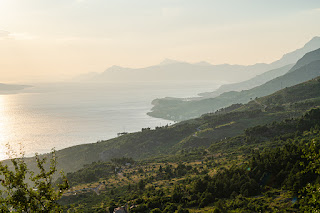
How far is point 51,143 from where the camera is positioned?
184500 mm

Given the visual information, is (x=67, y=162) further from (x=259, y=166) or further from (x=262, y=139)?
(x=259, y=166)

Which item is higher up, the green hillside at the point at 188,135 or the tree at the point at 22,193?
the tree at the point at 22,193

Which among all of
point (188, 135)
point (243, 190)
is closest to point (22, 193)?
point (243, 190)

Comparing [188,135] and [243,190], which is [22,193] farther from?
[188,135]

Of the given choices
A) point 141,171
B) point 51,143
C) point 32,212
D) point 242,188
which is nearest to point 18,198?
point 32,212

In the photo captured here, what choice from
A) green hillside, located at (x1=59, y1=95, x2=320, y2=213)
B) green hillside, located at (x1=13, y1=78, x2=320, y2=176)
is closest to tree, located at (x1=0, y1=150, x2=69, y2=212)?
green hillside, located at (x1=59, y1=95, x2=320, y2=213)

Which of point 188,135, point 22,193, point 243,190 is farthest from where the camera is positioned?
point 188,135

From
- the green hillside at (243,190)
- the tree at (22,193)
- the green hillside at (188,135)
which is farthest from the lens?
the green hillside at (188,135)

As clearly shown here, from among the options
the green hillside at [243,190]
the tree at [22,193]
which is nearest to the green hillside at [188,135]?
the green hillside at [243,190]

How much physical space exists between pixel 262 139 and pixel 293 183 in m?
47.8

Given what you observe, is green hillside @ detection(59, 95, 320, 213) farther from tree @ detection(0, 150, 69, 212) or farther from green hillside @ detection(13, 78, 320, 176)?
green hillside @ detection(13, 78, 320, 176)

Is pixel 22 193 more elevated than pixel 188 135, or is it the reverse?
pixel 22 193

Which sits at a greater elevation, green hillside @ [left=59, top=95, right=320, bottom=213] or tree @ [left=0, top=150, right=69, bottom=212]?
tree @ [left=0, top=150, right=69, bottom=212]

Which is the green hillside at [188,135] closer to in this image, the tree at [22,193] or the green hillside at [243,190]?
the green hillside at [243,190]
